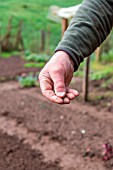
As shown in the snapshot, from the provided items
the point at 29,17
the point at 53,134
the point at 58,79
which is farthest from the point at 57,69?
the point at 29,17

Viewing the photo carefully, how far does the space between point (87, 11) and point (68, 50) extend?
214mm

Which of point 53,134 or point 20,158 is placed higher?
point 20,158

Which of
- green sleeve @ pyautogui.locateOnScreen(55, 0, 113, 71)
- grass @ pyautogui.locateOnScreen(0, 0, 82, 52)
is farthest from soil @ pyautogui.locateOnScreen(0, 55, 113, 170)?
grass @ pyautogui.locateOnScreen(0, 0, 82, 52)

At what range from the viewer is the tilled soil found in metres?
3.59

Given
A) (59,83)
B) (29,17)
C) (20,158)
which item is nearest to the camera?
(59,83)

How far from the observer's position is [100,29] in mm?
1573

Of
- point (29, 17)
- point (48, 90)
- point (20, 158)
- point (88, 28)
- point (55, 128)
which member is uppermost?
point (88, 28)

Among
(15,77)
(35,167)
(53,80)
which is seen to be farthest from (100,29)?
(15,77)

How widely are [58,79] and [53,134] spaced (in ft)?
9.64

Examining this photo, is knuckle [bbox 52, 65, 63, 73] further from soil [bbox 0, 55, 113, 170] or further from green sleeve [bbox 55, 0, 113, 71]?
soil [bbox 0, 55, 113, 170]

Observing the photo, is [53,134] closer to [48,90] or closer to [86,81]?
[86,81]

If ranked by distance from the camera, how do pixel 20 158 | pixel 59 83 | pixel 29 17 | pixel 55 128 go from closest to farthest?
pixel 59 83 < pixel 20 158 < pixel 55 128 < pixel 29 17

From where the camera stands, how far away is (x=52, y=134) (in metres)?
4.29

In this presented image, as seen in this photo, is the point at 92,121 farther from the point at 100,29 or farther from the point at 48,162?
the point at 100,29
